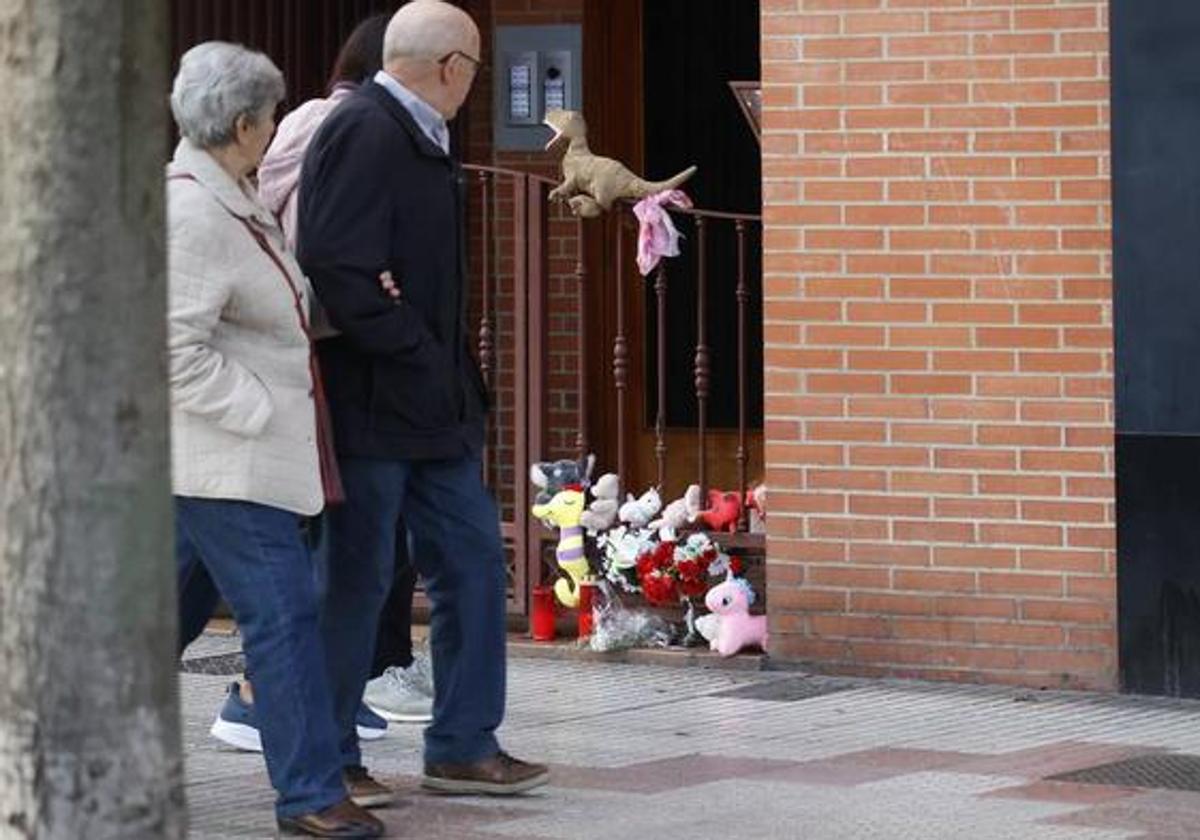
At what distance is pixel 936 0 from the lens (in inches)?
373

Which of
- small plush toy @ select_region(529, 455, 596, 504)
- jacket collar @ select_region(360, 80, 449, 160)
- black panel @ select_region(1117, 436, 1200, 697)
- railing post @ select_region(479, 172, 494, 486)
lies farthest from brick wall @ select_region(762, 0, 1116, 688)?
jacket collar @ select_region(360, 80, 449, 160)

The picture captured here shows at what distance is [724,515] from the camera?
1023cm

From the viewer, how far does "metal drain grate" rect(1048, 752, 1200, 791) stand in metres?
7.74

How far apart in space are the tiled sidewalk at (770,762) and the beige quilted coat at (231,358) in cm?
83

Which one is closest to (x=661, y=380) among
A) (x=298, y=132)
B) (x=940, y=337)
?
(x=940, y=337)

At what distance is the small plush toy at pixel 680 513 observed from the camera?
10.2 meters

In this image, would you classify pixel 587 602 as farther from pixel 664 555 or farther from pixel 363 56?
pixel 363 56

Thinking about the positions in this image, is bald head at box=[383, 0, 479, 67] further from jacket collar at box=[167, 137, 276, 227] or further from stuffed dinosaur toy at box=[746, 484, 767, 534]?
stuffed dinosaur toy at box=[746, 484, 767, 534]

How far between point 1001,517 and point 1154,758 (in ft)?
4.51

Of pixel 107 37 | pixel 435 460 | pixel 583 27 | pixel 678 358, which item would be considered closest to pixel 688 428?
pixel 678 358

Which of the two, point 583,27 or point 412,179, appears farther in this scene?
point 583,27

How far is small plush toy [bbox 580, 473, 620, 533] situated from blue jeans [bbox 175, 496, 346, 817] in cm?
363

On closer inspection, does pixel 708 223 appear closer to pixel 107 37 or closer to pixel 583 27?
pixel 583 27

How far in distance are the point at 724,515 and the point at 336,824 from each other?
3.70 m
